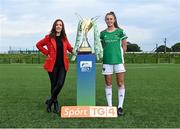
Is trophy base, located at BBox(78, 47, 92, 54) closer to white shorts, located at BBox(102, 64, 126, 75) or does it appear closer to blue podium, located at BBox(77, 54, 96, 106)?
blue podium, located at BBox(77, 54, 96, 106)

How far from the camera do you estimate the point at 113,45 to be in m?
9.81

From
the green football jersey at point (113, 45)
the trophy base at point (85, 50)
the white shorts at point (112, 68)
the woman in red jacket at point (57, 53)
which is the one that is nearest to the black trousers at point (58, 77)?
the woman in red jacket at point (57, 53)

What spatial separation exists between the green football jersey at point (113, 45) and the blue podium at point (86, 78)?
315 mm

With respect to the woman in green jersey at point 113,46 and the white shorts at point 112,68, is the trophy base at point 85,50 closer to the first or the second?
the woman in green jersey at point 113,46

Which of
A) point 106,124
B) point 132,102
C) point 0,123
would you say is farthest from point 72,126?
point 132,102

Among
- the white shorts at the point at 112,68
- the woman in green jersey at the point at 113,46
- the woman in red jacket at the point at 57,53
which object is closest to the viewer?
the woman in green jersey at the point at 113,46

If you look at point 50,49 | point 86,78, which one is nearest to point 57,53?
point 50,49

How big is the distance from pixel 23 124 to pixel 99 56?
2.16m

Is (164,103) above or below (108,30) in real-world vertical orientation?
below

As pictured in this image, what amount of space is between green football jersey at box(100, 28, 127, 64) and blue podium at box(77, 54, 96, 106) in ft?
1.03

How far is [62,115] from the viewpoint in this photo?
9.64 meters

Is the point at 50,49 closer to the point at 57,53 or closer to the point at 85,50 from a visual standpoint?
the point at 57,53

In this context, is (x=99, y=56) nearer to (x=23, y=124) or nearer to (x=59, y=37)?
(x=59, y=37)

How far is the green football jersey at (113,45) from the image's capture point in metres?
9.78
